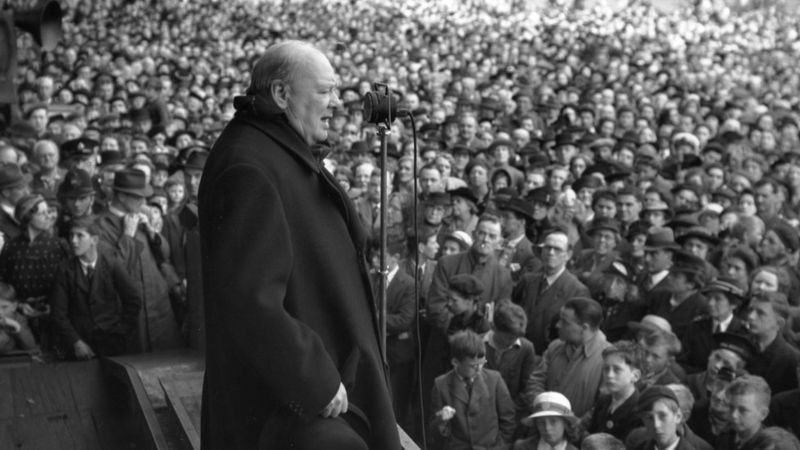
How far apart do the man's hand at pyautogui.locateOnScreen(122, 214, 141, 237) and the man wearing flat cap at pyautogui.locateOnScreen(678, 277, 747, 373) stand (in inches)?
143

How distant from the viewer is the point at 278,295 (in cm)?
297

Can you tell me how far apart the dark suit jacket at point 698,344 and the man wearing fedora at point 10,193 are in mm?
4299

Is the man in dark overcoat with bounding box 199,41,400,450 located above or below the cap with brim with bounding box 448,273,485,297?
above

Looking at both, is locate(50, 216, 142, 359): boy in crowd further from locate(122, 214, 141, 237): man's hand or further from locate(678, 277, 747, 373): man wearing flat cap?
locate(678, 277, 747, 373): man wearing flat cap

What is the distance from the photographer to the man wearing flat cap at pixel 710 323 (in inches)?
278

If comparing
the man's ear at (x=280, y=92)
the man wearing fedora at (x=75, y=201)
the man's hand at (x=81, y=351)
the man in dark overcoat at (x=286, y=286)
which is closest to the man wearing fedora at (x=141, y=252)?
the man wearing fedora at (x=75, y=201)

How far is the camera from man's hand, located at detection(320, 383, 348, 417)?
3015mm

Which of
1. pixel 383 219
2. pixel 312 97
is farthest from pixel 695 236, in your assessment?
pixel 312 97

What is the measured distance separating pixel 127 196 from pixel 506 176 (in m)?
3.91

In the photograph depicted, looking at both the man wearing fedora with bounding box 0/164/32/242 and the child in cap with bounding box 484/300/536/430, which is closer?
the child in cap with bounding box 484/300/536/430

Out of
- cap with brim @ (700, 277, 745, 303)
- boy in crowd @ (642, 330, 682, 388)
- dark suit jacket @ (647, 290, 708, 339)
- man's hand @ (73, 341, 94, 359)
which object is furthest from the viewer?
man's hand @ (73, 341, 94, 359)

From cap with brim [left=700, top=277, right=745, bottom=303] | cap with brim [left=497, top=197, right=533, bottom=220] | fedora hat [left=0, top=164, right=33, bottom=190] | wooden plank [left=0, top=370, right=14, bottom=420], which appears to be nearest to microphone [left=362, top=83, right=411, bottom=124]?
wooden plank [left=0, top=370, right=14, bottom=420]

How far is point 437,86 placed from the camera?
20172mm

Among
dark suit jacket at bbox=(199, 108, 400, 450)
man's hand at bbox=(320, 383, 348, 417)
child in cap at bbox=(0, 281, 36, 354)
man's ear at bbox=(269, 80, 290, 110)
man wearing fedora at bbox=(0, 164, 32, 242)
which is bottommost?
child in cap at bbox=(0, 281, 36, 354)
